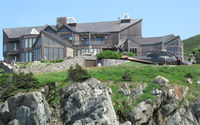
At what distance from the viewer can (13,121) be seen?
41.8 metres

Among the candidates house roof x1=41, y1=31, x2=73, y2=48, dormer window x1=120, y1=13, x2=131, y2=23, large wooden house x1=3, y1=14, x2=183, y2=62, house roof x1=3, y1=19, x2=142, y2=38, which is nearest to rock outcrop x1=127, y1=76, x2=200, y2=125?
large wooden house x1=3, y1=14, x2=183, y2=62

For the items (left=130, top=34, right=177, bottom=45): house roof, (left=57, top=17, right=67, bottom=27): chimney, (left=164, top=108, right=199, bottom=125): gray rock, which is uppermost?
(left=57, top=17, right=67, bottom=27): chimney

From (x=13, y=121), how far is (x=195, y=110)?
71.1 ft

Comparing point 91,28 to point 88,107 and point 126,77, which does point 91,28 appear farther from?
point 88,107

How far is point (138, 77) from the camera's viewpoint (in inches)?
1882

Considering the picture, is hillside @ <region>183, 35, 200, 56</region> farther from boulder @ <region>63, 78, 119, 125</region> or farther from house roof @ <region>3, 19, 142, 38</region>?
boulder @ <region>63, 78, 119, 125</region>

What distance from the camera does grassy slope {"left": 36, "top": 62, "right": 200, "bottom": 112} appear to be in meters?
42.4

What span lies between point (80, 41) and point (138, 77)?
3285cm

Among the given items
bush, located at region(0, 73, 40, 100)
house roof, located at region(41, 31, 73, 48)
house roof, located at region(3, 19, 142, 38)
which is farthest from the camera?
house roof, located at region(3, 19, 142, 38)

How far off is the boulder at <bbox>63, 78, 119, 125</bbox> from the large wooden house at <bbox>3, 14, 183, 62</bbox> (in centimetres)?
2760

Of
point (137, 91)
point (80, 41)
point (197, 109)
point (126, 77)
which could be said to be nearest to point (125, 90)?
point (137, 91)

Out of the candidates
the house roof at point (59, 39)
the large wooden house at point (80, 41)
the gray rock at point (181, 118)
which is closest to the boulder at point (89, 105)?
the gray rock at point (181, 118)

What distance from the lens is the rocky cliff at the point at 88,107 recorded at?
1574 inches

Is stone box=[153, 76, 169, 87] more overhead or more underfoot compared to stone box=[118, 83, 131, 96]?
more overhead
